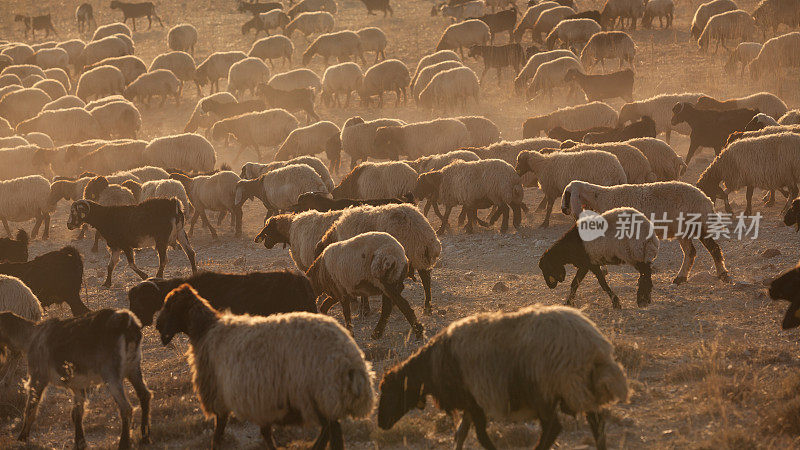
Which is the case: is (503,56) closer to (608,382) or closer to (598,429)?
(598,429)

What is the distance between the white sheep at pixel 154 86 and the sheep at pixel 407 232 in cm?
2283

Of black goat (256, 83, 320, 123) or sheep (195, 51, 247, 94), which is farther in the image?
sheep (195, 51, 247, 94)

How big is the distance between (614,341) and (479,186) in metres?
6.93

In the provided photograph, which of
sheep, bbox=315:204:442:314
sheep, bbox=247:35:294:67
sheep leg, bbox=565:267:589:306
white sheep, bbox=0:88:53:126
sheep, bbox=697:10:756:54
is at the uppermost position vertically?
sheep, bbox=697:10:756:54

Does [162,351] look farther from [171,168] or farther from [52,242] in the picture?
[171,168]

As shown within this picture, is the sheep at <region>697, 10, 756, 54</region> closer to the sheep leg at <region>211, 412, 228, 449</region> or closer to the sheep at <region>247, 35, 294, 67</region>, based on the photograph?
the sheep at <region>247, 35, 294, 67</region>

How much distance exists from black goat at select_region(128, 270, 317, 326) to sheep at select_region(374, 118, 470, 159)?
38.4 ft

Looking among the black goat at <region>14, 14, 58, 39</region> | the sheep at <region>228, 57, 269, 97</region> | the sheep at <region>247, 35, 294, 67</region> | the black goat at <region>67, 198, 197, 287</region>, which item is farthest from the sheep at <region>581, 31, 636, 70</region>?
the black goat at <region>14, 14, 58, 39</region>

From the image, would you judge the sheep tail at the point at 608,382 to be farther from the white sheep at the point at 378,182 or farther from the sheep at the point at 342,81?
the sheep at the point at 342,81

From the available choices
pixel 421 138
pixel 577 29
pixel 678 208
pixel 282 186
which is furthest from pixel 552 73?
pixel 678 208

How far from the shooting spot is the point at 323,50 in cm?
3562

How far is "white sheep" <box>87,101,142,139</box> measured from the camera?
27000 mm

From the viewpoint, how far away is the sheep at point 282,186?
16.6 meters

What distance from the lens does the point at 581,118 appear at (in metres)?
22.0
